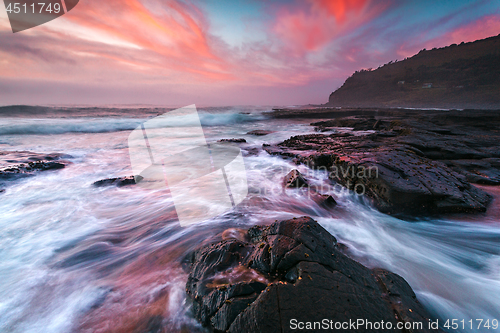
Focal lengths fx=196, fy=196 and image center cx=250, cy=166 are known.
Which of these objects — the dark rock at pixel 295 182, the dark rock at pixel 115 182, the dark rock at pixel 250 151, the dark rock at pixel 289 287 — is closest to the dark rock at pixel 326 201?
the dark rock at pixel 295 182

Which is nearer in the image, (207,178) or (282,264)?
(282,264)

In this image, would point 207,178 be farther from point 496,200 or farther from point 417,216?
point 496,200

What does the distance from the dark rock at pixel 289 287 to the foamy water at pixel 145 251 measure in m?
0.46

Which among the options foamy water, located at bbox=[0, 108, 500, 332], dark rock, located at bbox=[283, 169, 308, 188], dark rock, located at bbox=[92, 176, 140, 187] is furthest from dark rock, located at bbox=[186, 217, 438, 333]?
dark rock, located at bbox=[92, 176, 140, 187]

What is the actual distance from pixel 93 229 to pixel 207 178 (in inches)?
153

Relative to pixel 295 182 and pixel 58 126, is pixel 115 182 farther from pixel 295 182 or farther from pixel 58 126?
pixel 58 126

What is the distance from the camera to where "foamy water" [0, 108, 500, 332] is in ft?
8.37

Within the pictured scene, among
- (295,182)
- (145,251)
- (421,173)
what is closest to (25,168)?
(145,251)

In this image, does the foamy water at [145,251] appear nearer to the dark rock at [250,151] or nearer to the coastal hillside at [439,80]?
the dark rock at [250,151]

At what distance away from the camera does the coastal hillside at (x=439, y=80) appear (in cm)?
6262

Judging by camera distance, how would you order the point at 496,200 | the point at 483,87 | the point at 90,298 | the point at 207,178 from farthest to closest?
1. the point at 483,87
2. the point at 207,178
3. the point at 496,200
4. the point at 90,298

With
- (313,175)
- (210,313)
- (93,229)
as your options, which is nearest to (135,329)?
(210,313)

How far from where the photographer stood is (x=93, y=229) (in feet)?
14.9

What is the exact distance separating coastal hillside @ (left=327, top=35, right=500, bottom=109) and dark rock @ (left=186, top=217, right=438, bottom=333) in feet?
250
